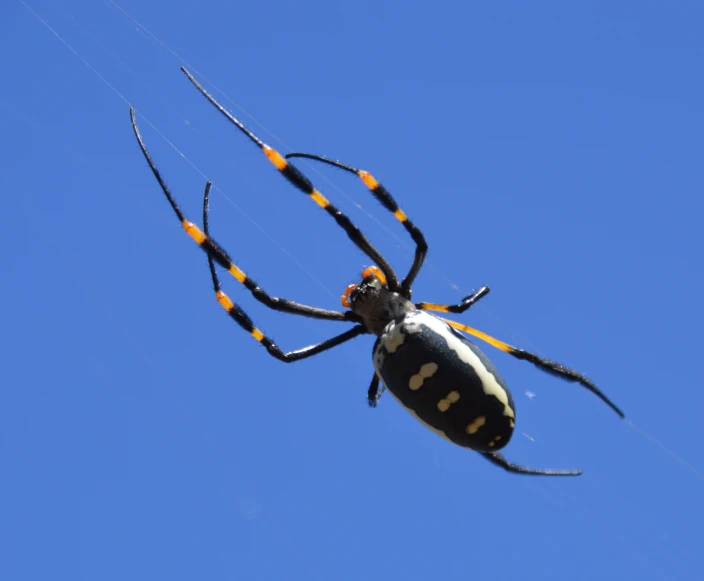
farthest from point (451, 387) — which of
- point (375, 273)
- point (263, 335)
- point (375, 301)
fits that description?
point (263, 335)

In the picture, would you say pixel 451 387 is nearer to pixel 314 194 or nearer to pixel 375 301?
pixel 375 301

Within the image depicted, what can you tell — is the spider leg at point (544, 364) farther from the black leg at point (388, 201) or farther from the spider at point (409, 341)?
the black leg at point (388, 201)

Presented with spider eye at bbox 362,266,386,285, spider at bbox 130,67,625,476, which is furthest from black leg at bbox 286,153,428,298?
spider eye at bbox 362,266,386,285

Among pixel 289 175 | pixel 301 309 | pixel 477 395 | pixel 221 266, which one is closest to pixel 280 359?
pixel 301 309

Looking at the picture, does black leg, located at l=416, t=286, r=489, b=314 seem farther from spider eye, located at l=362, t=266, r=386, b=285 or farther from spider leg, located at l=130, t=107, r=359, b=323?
spider leg, located at l=130, t=107, r=359, b=323

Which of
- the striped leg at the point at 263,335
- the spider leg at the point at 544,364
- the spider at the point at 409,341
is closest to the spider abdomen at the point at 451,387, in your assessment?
the spider at the point at 409,341

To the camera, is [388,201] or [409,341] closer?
[409,341]
